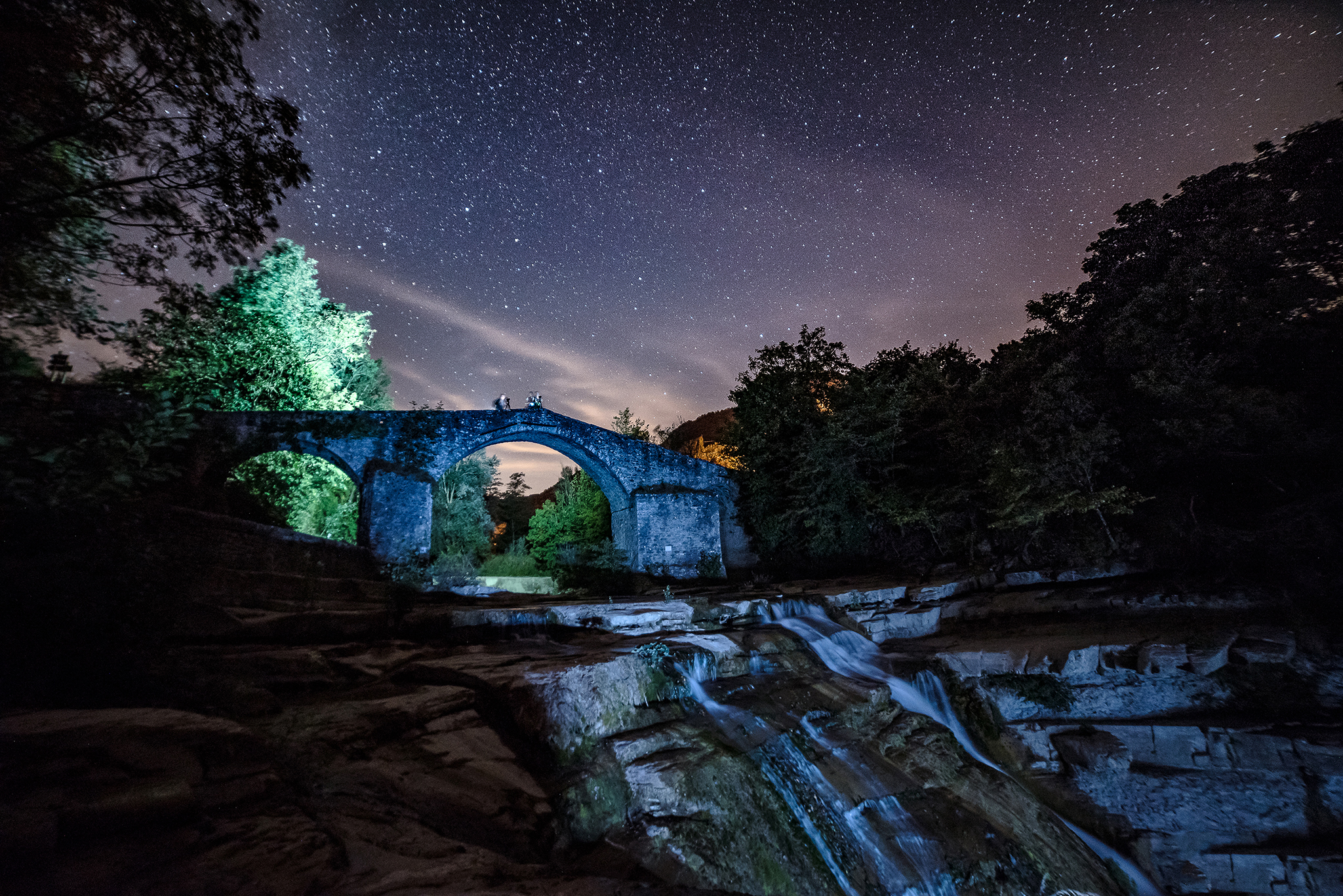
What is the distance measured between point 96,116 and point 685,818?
739 cm

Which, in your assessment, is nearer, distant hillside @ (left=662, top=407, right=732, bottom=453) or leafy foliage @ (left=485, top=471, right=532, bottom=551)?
leafy foliage @ (left=485, top=471, right=532, bottom=551)

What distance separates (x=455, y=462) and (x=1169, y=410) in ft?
51.1

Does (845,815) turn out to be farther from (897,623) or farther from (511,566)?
(511,566)

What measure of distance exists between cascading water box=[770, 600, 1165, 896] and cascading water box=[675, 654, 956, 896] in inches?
81.5

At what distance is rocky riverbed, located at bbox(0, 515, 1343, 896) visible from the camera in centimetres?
280

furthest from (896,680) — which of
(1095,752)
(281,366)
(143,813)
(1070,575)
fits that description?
(281,366)

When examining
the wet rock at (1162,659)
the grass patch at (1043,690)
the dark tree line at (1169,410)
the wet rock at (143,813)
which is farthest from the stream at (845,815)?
the dark tree line at (1169,410)

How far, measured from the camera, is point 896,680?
288 inches

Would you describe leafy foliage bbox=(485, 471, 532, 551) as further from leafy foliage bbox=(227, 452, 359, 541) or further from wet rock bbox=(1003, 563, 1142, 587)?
wet rock bbox=(1003, 563, 1142, 587)

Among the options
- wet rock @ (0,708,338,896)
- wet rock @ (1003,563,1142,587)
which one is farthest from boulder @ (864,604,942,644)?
wet rock @ (0,708,338,896)

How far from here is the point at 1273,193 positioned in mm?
8461

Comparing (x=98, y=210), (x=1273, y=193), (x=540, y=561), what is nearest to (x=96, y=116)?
(x=98, y=210)

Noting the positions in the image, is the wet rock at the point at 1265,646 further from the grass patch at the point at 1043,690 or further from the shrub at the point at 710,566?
the shrub at the point at 710,566

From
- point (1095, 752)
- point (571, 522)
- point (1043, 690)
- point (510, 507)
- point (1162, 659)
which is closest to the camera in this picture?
point (1095, 752)
